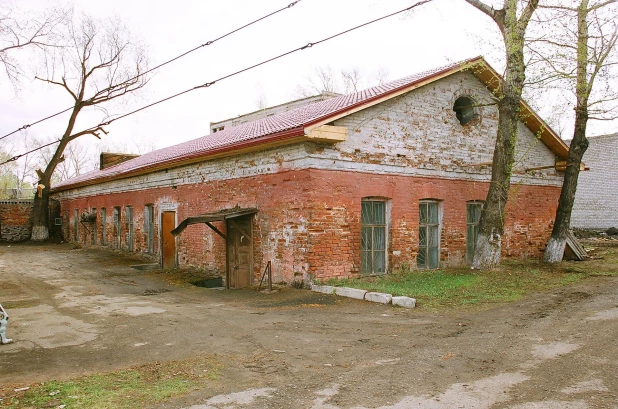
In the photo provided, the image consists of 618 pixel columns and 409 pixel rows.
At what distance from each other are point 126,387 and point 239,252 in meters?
8.33

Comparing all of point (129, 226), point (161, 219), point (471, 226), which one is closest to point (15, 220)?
point (129, 226)

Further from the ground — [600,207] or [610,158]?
[610,158]

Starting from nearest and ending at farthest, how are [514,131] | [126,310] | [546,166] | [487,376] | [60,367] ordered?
1. [487,376]
2. [60,367]
3. [126,310]
4. [514,131]
5. [546,166]

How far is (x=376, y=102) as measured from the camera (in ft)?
40.8

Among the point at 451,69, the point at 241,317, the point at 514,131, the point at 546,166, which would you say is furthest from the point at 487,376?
the point at 546,166

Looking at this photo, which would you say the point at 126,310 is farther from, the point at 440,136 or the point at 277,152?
the point at 440,136

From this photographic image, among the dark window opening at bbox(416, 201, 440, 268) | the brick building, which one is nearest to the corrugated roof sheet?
the brick building

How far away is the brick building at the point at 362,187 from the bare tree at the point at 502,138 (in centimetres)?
151

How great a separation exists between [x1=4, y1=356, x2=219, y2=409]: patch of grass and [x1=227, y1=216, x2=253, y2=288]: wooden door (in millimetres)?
7144

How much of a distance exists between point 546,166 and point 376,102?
24.9ft

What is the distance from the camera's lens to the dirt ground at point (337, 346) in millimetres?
5039

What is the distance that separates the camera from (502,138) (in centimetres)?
1330

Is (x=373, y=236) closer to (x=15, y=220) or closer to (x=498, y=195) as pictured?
(x=498, y=195)

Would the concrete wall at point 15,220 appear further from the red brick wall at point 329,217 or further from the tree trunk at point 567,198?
the tree trunk at point 567,198
